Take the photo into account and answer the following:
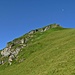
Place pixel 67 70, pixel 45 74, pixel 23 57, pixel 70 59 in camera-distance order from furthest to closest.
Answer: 1. pixel 23 57
2. pixel 70 59
3. pixel 45 74
4. pixel 67 70

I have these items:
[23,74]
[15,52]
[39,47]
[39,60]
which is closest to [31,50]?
[39,47]

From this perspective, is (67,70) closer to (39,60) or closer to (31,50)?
(39,60)

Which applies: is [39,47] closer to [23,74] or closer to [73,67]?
[23,74]

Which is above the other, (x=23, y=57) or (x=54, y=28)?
(x=54, y=28)

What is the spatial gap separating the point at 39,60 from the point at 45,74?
17492 millimetres

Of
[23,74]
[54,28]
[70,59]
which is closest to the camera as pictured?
[70,59]

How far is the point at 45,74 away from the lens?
4328 centimetres

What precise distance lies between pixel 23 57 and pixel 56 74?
37.5 meters

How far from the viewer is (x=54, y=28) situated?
122 metres

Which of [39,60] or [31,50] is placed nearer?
[39,60]

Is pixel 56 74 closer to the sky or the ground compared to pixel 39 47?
closer to the ground

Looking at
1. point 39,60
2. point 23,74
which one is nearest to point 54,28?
point 39,60

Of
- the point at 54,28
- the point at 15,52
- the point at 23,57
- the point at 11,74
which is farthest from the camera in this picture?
the point at 54,28

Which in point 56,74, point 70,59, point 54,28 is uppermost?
point 54,28
